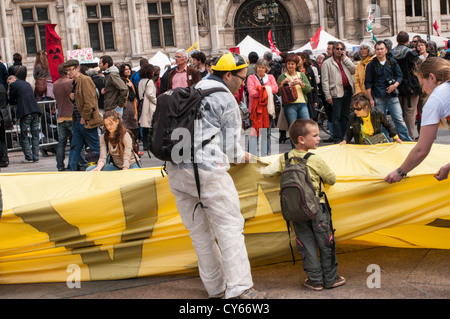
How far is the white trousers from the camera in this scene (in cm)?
407

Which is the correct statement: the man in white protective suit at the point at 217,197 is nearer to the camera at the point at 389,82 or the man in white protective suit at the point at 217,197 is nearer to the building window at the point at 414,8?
the camera at the point at 389,82

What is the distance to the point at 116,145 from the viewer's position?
23.6 feet

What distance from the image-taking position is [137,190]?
492 cm

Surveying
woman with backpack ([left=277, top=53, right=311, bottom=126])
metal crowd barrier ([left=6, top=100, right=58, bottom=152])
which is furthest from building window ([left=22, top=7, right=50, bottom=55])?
woman with backpack ([left=277, top=53, right=311, bottom=126])

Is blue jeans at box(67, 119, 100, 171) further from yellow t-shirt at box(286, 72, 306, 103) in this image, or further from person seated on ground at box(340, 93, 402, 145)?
person seated on ground at box(340, 93, 402, 145)

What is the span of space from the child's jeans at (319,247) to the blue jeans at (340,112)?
278 inches

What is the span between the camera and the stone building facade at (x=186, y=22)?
24.2 metres

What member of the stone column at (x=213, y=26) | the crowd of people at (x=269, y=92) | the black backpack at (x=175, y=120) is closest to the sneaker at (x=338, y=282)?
the black backpack at (x=175, y=120)

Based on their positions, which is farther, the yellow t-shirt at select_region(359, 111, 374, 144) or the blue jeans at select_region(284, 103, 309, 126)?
the blue jeans at select_region(284, 103, 309, 126)

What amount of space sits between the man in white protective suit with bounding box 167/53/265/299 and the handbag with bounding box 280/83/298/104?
5.90m

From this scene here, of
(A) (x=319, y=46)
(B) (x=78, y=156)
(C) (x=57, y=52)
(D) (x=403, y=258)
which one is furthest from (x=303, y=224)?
(A) (x=319, y=46)

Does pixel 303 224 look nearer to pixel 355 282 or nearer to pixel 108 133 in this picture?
pixel 355 282

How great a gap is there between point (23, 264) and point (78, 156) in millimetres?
4901

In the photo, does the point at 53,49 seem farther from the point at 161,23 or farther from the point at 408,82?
the point at 161,23
